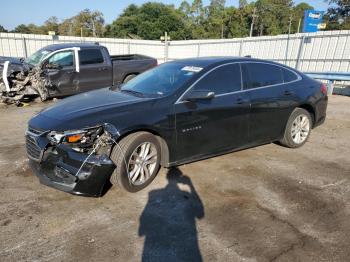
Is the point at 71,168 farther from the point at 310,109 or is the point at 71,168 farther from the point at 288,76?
the point at 310,109

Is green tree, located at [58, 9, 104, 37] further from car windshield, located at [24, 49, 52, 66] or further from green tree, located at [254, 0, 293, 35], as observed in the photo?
car windshield, located at [24, 49, 52, 66]

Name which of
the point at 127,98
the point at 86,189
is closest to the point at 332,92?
the point at 127,98

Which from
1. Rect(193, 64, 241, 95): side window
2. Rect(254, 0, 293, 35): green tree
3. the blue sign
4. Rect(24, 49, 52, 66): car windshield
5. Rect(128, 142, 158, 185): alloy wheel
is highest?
Rect(254, 0, 293, 35): green tree

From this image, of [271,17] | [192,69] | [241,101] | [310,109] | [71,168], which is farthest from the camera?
[271,17]

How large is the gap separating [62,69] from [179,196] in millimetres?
7162

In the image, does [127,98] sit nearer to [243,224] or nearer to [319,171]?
[243,224]

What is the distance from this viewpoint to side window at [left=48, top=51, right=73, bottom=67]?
959cm

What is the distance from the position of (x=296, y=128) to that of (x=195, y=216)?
3.15m

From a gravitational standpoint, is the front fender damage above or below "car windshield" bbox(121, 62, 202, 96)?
below

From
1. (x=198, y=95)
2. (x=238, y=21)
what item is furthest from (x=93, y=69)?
(x=238, y=21)

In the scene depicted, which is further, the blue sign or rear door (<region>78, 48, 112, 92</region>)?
the blue sign

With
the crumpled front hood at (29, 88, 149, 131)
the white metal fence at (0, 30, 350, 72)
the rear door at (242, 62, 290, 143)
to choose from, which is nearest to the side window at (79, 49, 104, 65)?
the crumpled front hood at (29, 88, 149, 131)

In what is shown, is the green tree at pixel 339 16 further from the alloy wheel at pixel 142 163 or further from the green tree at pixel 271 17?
the alloy wheel at pixel 142 163

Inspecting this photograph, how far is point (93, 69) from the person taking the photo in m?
10.1
